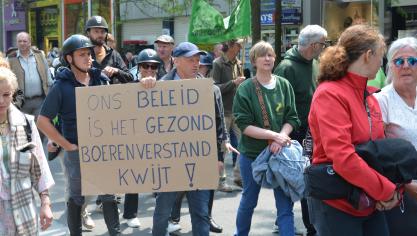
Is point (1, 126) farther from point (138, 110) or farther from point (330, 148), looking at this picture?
point (330, 148)

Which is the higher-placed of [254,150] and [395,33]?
[395,33]

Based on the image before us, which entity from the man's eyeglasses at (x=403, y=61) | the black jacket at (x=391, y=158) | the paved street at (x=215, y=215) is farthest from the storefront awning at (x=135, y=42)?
the black jacket at (x=391, y=158)

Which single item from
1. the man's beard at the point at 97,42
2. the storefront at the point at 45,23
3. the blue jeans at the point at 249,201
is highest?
the storefront at the point at 45,23

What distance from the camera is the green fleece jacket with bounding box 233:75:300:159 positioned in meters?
5.27

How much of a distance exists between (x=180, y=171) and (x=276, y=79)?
4.07 ft

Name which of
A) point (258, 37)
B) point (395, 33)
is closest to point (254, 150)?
point (258, 37)

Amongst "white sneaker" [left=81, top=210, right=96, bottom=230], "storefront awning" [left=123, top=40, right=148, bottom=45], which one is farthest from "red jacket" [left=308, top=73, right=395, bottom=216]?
"storefront awning" [left=123, top=40, right=148, bottom=45]

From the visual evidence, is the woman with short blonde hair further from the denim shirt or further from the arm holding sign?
the denim shirt

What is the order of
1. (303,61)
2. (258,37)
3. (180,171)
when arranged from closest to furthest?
1. (180,171)
2. (303,61)
3. (258,37)

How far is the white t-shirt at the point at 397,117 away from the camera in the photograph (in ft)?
11.9

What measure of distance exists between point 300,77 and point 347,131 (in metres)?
2.71

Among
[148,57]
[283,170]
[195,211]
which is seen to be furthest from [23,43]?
[283,170]

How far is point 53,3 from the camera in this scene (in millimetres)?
31719

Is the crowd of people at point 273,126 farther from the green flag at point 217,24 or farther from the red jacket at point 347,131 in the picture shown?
the green flag at point 217,24
